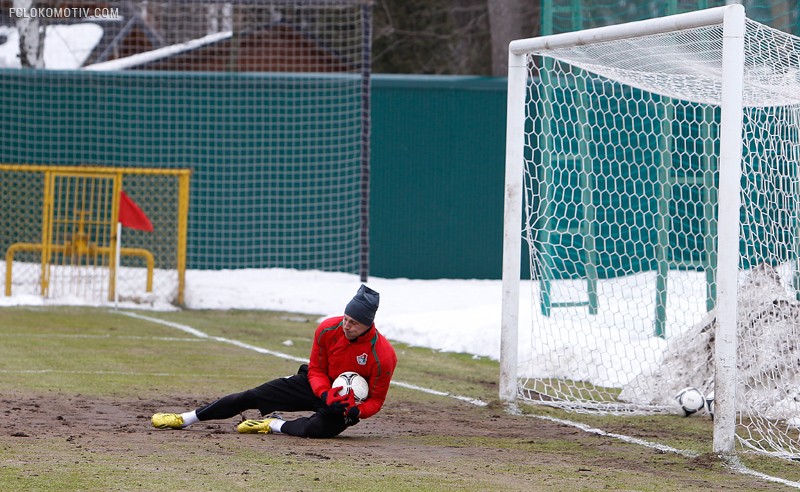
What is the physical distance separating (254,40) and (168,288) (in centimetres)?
747

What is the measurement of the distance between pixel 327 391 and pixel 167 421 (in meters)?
1.10

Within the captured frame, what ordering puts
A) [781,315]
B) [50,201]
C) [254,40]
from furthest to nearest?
[254,40] < [50,201] < [781,315]

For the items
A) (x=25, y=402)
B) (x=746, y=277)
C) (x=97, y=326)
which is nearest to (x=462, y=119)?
(x=97, y=326)

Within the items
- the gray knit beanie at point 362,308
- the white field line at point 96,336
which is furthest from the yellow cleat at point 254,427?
the white field line at point 96,336

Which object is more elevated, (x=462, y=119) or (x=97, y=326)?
(x=462, y=119)

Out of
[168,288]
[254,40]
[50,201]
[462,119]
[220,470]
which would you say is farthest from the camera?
[254,40]

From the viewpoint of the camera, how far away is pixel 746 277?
974cm

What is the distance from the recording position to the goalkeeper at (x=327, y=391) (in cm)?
769

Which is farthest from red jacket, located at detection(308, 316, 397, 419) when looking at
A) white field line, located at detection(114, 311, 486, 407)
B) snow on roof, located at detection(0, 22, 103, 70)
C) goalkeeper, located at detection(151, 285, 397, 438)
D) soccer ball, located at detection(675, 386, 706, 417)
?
snow on roof, located at detection(0, 22, 103, 70)

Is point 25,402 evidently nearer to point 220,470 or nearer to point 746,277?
point 220,470

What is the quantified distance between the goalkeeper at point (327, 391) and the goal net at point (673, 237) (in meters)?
2.15

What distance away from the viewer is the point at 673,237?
14.1 m

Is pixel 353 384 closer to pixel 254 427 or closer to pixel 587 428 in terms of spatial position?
pixel 254 427

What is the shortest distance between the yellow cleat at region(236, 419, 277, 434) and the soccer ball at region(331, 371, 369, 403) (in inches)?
22.0
